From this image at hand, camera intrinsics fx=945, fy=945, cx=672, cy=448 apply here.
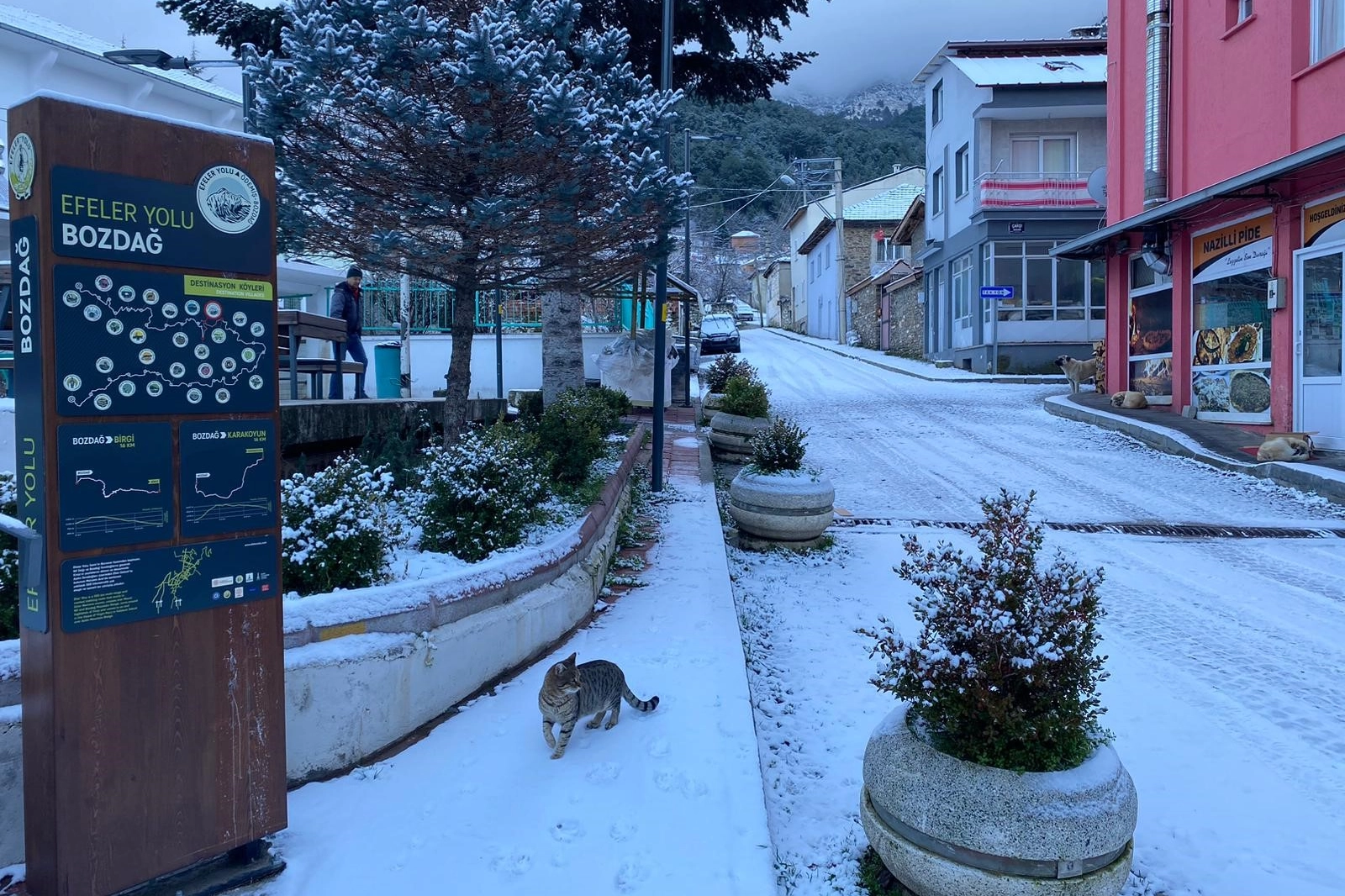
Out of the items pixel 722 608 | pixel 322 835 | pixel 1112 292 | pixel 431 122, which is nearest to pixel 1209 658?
pixel 722 608

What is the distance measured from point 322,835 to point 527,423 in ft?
18.0

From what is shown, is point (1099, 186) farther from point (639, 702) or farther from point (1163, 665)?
point (639, 702)

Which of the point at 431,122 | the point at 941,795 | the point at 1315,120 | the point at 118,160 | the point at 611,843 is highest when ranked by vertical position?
the point at 1315,120

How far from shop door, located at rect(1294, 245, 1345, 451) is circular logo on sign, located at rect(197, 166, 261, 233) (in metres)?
12.7

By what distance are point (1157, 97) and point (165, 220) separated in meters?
16.9

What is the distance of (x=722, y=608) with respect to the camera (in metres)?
5.69

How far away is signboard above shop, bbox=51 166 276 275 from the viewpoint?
99.9 inches

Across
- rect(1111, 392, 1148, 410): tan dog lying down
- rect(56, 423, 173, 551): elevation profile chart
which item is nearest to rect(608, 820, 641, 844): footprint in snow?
rect(56, 423, 173, 551): elevation profile chart

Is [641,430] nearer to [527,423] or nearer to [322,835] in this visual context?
[527,423]

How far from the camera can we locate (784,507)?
7.77 metres

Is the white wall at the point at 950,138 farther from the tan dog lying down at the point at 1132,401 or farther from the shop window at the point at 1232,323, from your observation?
the shop window at the point at 1232,323

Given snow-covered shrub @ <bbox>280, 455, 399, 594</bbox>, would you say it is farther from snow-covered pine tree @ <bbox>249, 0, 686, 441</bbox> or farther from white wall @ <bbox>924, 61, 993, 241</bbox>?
white wall @ <bbox>924, 61, 993, 241</bbox>

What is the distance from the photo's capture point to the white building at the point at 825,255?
49.0 m

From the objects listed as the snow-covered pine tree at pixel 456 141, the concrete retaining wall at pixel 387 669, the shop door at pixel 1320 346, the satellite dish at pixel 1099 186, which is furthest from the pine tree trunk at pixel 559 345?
the satellite dish at pixel 1099 186
